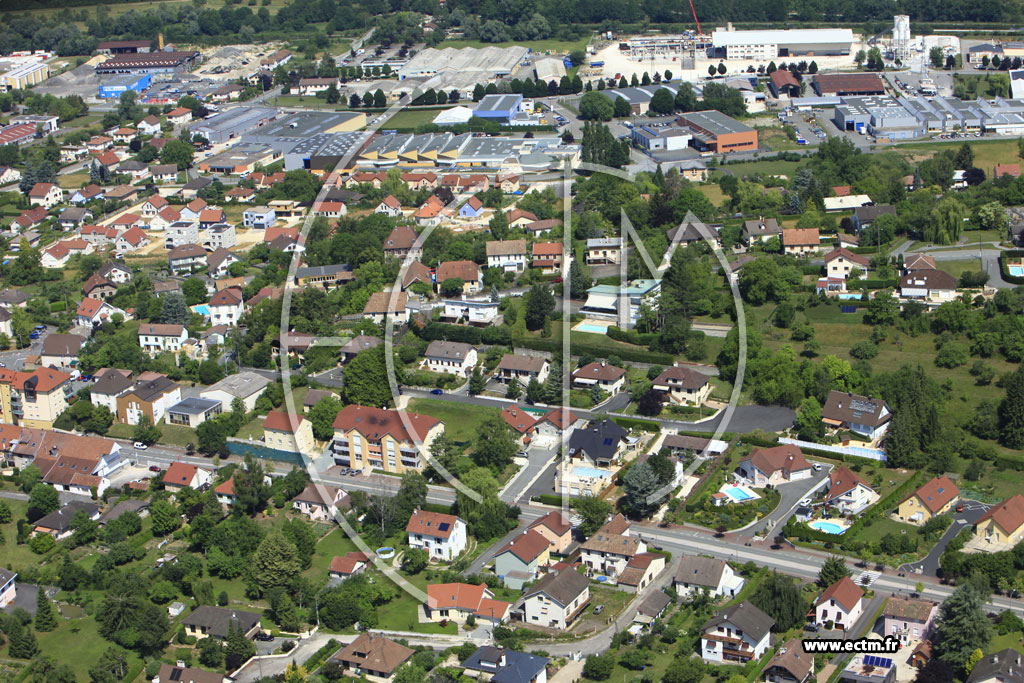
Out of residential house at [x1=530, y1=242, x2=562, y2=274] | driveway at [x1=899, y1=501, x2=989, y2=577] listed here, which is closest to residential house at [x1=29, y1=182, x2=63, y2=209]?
residential house at [x1=530, y1=242, x2=562, y2=274]

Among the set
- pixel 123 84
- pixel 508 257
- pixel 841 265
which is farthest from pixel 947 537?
pixel 123 84

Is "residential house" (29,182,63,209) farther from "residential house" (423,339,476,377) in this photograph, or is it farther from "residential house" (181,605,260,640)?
"residential house" (181,605,260,640)

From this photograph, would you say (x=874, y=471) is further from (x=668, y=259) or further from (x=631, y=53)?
(x=631, y=53)

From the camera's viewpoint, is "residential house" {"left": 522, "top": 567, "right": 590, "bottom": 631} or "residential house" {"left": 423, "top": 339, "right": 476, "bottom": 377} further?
"residential house" {"left": 423, "top": 339, "right": 476, "bottom": 377}

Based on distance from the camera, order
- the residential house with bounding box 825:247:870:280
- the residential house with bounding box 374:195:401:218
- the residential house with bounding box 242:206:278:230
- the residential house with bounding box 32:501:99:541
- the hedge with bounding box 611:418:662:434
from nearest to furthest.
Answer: the residential house with bounding box 32:501:99:541
the hedge with bounding box 611:418:662:434
the residential house with bounding box 825:247:870:280
the residential house with bounding box 374:195:401:218
the residential house with bounding box 242:206:278:230

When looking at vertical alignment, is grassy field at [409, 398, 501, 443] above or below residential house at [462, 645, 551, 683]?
below

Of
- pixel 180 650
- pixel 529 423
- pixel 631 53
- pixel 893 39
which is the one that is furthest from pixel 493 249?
pixel 893 39

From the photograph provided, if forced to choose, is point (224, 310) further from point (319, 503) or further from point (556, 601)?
point (556, 601)
